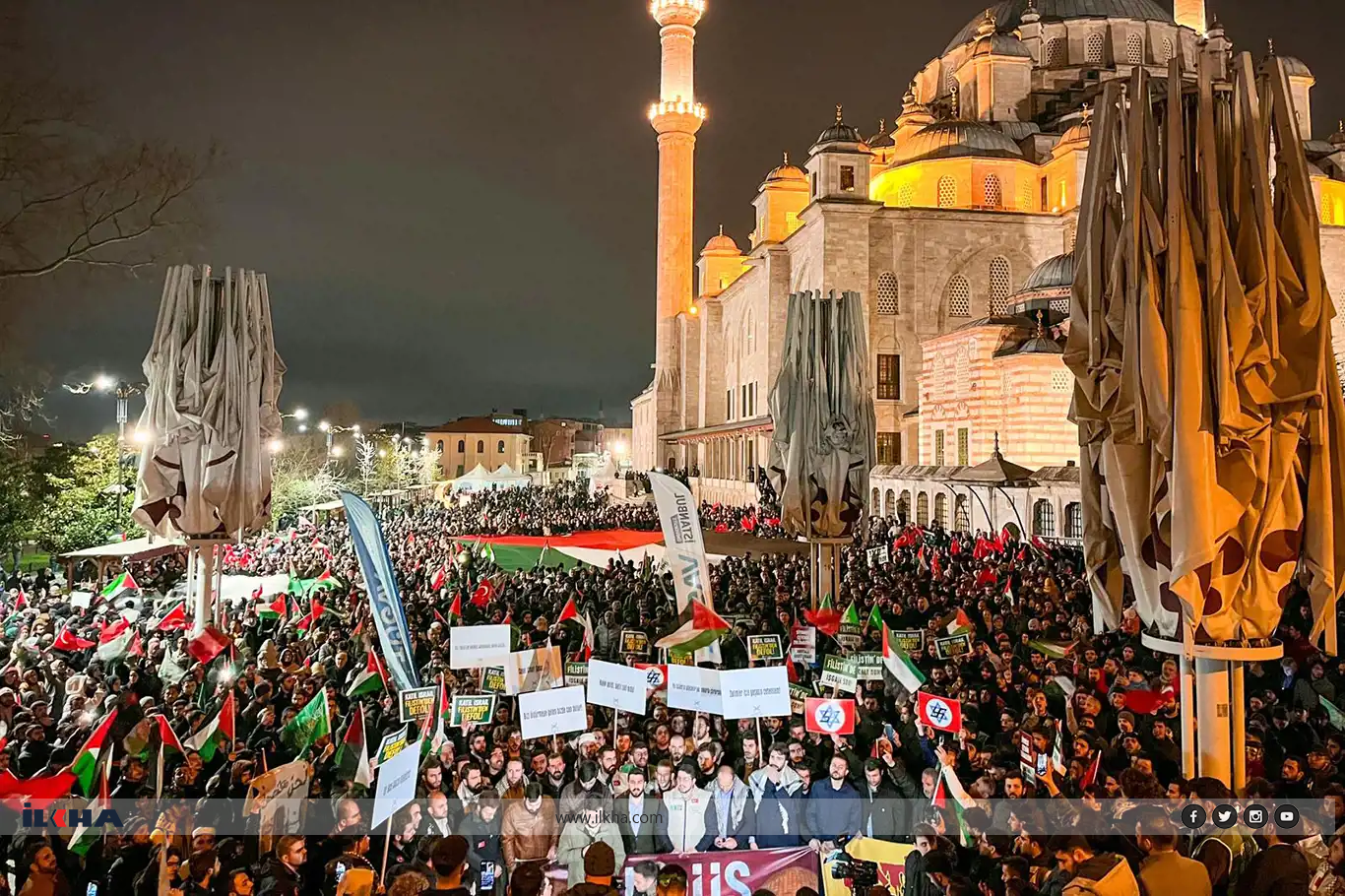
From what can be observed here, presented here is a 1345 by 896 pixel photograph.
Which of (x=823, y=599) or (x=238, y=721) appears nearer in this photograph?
(x=238, y=721)

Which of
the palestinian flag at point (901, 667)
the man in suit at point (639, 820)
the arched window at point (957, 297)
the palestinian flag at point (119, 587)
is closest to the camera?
the man in suit at point (639, 820)

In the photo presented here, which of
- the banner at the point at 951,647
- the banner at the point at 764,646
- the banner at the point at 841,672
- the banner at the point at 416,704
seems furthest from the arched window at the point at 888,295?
the banner at the point at 416,704

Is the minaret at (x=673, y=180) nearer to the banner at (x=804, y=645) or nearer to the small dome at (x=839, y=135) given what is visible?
the small dome at (x=839, y=135)

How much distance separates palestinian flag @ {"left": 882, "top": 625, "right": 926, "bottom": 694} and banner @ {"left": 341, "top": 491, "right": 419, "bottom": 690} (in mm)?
3789

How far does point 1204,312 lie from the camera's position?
4.20m

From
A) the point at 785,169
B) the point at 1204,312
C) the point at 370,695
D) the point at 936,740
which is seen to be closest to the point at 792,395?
the point at 936,740

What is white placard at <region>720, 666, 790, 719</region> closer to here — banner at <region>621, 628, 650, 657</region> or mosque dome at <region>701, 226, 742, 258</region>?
banner at <region>621, 628, 650, 657</region>

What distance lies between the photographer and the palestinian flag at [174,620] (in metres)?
10.2

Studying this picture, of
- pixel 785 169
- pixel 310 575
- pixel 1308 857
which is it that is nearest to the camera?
pixel 1308 857

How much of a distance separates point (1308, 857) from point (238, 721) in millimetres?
7228

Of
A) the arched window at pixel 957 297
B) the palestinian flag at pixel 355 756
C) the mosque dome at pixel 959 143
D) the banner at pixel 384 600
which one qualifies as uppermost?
the mosque dome at pixel 959 143

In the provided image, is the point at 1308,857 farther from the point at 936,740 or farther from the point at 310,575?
the point at 310,575

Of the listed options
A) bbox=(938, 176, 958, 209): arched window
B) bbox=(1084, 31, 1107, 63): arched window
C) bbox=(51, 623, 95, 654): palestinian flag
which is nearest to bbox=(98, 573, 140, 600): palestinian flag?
bbox=(51, 623, 95, 654): palestinian flag

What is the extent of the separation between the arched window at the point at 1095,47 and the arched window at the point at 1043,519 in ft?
123
